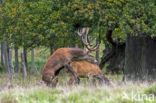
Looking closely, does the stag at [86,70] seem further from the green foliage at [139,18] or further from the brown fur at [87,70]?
the green foliage at [139,18]

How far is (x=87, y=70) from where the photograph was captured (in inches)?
447

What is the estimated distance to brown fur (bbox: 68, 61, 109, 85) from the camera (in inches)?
440

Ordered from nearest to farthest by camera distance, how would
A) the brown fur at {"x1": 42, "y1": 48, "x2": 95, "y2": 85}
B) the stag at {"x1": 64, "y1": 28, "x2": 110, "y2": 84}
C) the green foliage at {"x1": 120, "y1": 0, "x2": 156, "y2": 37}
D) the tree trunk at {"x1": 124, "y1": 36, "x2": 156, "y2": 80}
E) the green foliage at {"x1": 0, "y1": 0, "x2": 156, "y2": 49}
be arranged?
the brown fur at {"x1": 42, "y1": 48, "x2": 95, "y2": 85} → the stag at {"x1": 64, "y1": 28, "x2": 110, "y2": 84} → the green foliage at {"x1": 120, "y1": 0, "x2": 156, "y2": 37} → the green foliage at {"x1": 0, "y1": 0, "x2": 156, "y2": 49} → the tree trunk at {"x1": 124, "y1": 36, "x2": 156, "y2": 80}

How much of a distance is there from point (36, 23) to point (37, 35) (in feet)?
2.20

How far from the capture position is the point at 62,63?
10773 mm

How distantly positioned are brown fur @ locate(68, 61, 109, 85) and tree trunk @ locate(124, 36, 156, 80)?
7.27ft

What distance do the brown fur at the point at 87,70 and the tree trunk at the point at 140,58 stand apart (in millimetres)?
2217

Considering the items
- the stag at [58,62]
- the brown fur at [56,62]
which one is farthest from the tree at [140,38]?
the brown fur at [56,62]

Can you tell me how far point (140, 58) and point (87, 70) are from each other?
3.26 meters

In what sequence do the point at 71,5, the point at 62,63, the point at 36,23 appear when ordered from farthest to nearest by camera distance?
the point at 36,23
the point at 71,5
the point at 62,63

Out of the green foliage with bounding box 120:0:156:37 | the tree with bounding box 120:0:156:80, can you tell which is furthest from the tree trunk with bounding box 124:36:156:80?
the green foliage with bounding box 120:0:156:37

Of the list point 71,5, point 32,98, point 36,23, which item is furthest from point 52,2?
point 32,98

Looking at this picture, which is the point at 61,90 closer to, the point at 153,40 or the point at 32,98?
the point at 32,98

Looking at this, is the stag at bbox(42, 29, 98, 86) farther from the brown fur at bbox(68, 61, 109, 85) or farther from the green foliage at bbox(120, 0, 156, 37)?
the green foliage at bbox(120, 0, 156, 37)
